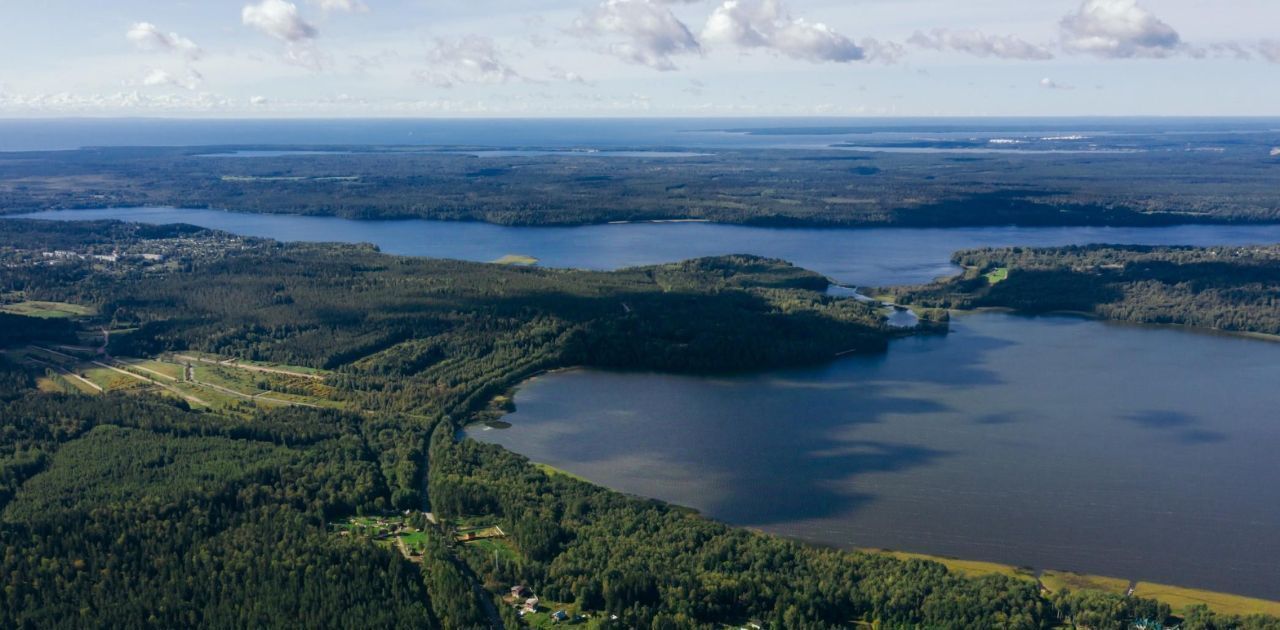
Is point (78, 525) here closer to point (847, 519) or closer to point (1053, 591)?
point (847, 519)

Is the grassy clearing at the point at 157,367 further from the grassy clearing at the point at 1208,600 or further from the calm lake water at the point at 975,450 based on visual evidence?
the grassy clearing at the point at 1208,600

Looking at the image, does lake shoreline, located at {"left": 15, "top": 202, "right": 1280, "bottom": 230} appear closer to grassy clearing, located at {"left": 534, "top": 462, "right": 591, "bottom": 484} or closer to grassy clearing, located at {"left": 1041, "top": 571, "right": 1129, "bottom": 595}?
grassy clearing, located at {"left": 534, "top": 462, "right": 591, "bottom": 484}

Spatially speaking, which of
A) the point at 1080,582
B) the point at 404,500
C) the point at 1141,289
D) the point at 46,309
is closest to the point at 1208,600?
the point at 1080,582

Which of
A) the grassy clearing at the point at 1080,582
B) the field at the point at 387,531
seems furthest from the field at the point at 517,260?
the grassy clearing at the point at 1080,582

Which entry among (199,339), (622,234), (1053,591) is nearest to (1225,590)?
(1053,591)

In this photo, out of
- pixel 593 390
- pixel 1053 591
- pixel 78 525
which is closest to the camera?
pixel 1053 591

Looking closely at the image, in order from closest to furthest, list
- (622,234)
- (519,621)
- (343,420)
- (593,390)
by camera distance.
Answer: (519,621) < (343,420) < (593,390) < (622,234)

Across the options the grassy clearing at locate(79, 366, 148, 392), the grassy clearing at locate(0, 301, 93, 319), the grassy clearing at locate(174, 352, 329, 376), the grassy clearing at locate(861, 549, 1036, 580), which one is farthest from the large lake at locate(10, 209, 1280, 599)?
the grassy clearing at locate(0, 301, 93, 319)
